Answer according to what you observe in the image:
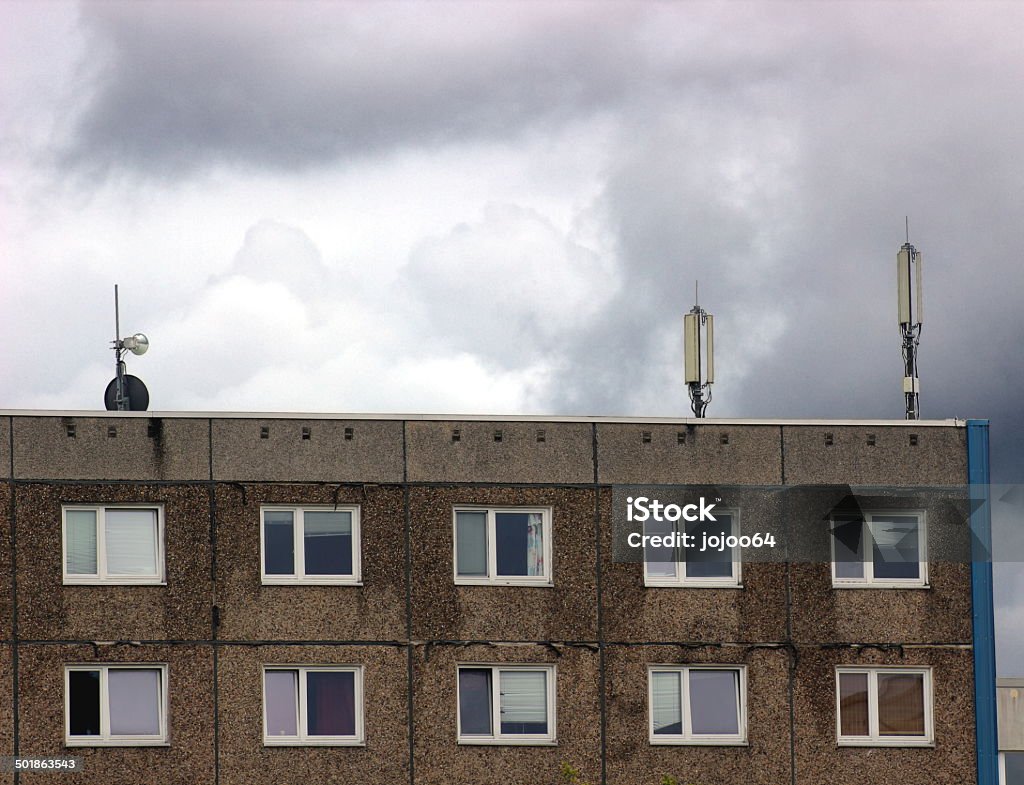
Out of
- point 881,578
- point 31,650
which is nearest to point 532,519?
point 881,578

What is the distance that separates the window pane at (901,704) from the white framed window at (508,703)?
19.6ft

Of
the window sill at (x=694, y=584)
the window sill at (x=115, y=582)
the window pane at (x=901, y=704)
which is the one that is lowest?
the window pane at (x=901, y=704)

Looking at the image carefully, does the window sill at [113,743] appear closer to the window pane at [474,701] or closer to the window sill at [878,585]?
the window pane at [474,701]

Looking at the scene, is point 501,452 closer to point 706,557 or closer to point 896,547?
point 706,557

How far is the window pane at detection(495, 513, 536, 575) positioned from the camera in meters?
35.7

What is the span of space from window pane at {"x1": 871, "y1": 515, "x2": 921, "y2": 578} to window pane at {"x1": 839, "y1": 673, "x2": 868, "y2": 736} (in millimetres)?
1918

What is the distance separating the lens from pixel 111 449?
35.2 metres

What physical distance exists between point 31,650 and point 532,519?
891cm

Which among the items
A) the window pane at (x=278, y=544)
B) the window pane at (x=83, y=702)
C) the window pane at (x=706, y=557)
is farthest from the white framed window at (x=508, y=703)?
the window pane at (x=83, y=702)

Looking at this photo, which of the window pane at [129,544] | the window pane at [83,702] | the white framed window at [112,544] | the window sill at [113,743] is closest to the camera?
the window sill at [113,743]

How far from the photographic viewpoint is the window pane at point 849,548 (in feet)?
120

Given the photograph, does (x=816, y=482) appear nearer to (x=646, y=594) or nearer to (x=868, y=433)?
(x=868, y=433)

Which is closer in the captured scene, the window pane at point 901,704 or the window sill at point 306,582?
the window sill at point 306,582

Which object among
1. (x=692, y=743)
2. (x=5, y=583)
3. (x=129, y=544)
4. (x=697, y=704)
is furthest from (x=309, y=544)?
(x=692, y=743)
